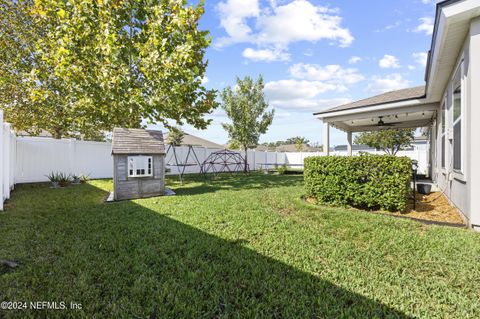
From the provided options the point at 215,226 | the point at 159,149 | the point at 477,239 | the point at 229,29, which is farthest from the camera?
the point at 229,29

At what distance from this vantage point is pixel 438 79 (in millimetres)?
5859

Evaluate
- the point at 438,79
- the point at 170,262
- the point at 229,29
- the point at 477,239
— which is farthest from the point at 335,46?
the point at 170,262

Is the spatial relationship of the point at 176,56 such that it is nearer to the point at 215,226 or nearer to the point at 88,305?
the point at 215,226

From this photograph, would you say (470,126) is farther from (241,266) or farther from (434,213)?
(241,266)

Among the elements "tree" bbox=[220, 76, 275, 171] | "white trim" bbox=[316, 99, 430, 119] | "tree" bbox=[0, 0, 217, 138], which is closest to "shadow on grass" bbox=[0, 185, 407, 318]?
"tree" bbox=[0, 0, 217, 138]

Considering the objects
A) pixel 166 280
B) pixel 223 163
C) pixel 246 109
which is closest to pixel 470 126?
pixel 166 280

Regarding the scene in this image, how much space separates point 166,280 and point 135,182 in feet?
16.9

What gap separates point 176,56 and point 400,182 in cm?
720

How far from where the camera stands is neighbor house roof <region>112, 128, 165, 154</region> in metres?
6.67

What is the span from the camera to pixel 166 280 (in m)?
2.33

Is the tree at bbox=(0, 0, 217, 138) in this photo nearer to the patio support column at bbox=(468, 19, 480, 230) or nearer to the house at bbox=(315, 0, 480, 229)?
the house at bbox=(315, 0, 480, 229)

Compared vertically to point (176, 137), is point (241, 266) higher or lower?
lower

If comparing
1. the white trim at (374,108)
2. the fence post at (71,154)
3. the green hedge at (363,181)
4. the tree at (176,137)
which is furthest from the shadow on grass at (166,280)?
the tree at (176,137)

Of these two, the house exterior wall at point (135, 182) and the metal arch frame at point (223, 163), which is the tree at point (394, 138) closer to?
the metal arch frame at point (223, 163)
